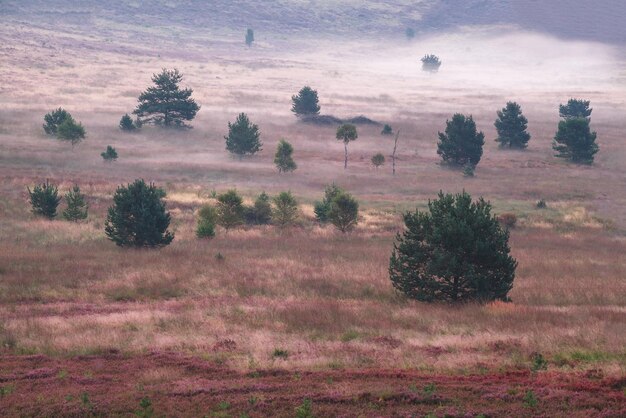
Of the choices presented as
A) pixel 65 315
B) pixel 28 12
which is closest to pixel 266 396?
pixel 65 315

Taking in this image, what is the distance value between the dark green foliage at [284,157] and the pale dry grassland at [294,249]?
979 millimetres

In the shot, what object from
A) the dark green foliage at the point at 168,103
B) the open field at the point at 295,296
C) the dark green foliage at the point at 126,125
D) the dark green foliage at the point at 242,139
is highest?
the dark green foliage at the point at 168,103

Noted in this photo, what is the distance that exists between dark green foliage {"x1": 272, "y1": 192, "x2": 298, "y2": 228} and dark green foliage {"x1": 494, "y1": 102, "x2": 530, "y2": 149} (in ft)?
136

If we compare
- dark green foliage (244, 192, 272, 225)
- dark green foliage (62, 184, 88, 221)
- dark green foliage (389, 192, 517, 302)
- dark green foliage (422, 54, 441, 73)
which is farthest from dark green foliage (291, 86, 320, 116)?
dark green foliage (422, 54, 441, 73)

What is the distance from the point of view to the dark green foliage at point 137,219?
32656 mm

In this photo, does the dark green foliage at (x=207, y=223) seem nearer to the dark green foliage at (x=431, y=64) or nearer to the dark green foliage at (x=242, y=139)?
the dark green foliage at (x=242, y=139)

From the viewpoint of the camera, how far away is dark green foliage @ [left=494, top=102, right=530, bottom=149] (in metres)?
75.9

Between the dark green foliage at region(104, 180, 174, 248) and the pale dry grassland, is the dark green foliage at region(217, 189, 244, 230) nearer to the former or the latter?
the pale dry grassland

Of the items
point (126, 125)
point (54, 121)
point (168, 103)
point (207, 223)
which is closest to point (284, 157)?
point (207, 223)

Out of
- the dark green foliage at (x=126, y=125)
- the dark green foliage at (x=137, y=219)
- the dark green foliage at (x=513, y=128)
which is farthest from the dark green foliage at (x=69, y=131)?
the dark green foliage at (x=513, y=128)

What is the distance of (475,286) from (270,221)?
23240 millimetres

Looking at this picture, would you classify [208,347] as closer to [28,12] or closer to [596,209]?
[596,209]

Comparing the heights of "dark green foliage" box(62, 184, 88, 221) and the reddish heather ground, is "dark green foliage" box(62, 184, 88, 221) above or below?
above

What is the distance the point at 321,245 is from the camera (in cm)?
3616
